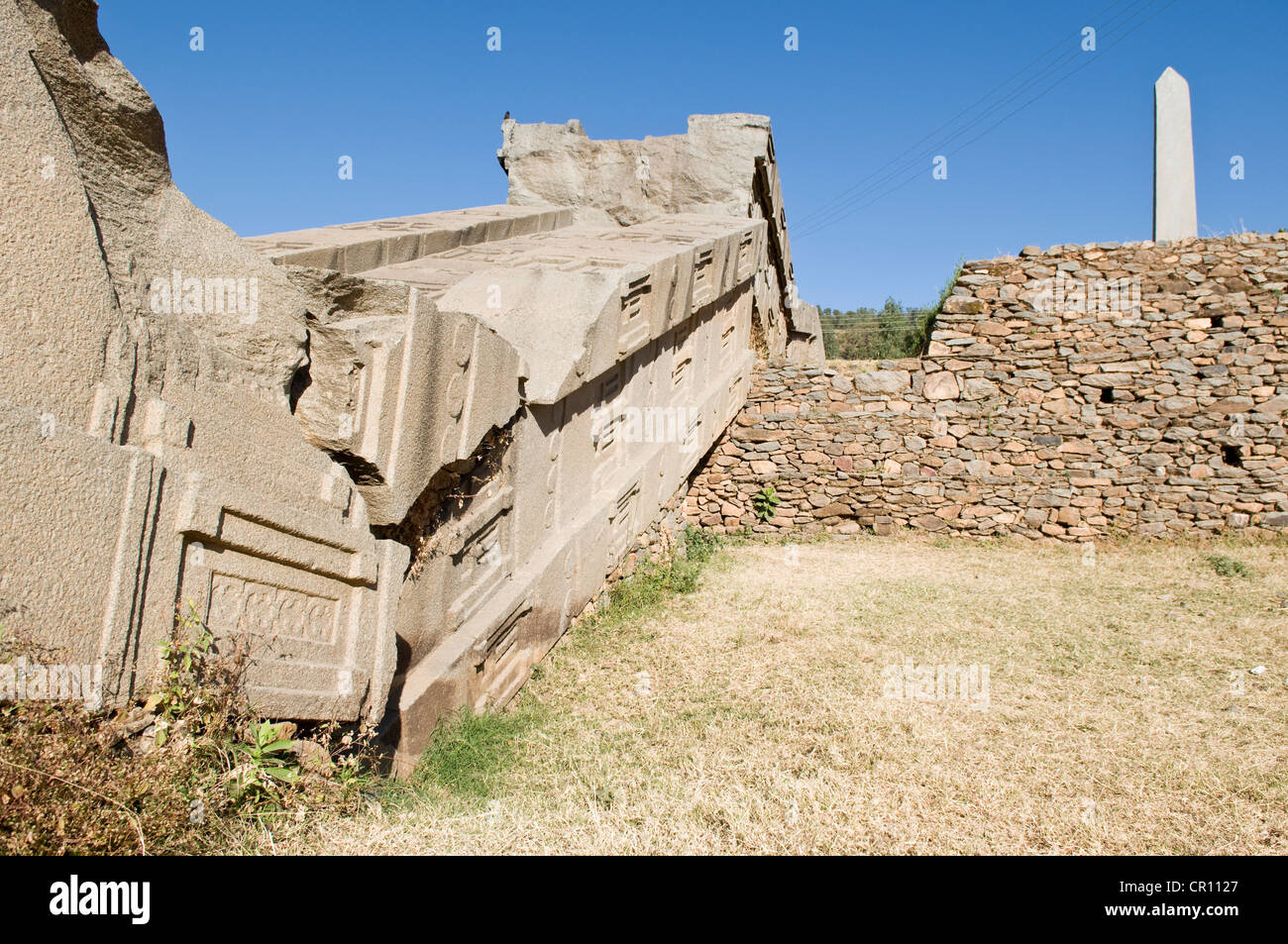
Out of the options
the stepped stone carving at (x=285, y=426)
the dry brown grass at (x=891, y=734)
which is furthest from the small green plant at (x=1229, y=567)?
the stepped stone carving at (x=285, y=426)

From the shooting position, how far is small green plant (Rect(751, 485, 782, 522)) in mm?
7551

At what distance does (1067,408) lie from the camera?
23.1ft

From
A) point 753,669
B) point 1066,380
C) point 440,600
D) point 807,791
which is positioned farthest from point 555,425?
point 1066,380

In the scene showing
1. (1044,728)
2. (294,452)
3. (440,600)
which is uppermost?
(294,452)

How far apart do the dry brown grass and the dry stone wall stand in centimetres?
157

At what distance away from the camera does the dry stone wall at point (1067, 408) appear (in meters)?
6.79

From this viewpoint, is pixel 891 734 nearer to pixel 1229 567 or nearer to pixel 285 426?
pixel 285 426

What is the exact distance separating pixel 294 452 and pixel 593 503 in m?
2.19

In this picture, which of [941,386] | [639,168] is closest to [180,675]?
[639,168]

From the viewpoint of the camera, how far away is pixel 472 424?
116 inches

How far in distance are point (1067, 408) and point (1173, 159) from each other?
3.68 meters

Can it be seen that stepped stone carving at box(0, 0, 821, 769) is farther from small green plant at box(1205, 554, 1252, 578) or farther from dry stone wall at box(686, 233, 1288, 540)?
small green plant at box(1205, 554, 1252, 578)

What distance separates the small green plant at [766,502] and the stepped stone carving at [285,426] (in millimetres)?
3106
